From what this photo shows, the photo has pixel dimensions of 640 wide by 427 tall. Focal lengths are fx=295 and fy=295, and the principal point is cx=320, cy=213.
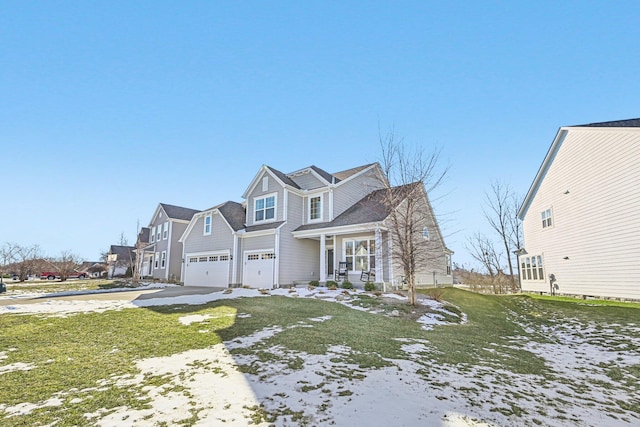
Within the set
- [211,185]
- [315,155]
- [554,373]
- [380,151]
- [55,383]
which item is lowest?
[554,373]

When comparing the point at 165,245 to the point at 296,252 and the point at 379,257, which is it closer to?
the point at 296,252

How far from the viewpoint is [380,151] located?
12.1m

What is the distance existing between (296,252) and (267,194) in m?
4.24

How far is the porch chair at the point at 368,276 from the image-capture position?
15006 millimetres

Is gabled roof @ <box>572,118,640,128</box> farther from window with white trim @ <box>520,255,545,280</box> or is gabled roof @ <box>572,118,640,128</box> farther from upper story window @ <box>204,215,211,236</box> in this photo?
upper story window @ <box>204,215,211,236</box>

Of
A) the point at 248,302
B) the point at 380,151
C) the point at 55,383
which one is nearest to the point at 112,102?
the point at 248,302

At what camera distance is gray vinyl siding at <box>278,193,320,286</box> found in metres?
16.8

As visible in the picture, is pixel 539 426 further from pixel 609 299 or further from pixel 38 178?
pixel 38 178

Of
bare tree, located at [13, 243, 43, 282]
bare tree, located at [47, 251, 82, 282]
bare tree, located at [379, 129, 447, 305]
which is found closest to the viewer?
bare tree, located at [379, 129, 447, 305]

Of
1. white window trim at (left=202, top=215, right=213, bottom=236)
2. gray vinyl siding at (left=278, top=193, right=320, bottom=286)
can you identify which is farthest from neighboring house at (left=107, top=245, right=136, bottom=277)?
gray vinyl siding at (left=278, top=193, right=320, bottom=286)

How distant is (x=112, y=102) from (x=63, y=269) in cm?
2514

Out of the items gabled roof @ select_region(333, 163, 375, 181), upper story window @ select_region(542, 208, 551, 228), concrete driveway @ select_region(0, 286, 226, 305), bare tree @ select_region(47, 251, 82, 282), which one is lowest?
concrete driveway @ select_region(0, 286, 226, 305)

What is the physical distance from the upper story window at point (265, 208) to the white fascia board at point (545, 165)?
16.9m

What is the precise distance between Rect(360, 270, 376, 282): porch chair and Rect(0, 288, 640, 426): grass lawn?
4719 millimetres
